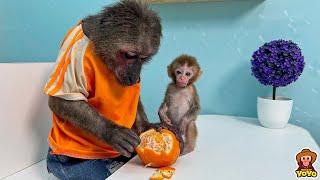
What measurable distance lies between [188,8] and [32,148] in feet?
2.37

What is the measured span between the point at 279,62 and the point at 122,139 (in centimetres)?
58

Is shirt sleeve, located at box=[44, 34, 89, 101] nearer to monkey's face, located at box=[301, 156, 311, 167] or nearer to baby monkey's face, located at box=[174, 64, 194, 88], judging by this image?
baby monkey's face, located at box=[174, 64, 194, 88]

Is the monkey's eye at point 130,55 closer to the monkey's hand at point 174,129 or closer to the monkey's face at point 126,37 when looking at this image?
the monkey's face at point 126,37

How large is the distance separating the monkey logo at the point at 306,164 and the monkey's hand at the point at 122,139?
33cm

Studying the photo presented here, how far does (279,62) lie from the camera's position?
1.04 meters

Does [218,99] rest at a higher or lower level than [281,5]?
lower

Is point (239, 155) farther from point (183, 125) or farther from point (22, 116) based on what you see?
point (22, 116)

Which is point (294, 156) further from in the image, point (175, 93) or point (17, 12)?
point (17, 12)

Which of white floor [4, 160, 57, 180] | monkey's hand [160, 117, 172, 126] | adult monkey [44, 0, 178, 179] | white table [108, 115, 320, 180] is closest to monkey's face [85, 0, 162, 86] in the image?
adult monkey [44, 0, 178, 179]

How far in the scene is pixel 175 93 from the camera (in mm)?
800

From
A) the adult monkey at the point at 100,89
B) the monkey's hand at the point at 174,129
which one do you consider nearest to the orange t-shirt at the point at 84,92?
the adult monkey at the point at 100,89

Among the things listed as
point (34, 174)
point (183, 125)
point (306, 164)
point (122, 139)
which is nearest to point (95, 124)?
point (122, 139)

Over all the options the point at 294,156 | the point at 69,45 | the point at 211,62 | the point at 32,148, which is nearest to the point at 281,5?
the point at 211,62

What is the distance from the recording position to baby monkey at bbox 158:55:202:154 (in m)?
0.79
